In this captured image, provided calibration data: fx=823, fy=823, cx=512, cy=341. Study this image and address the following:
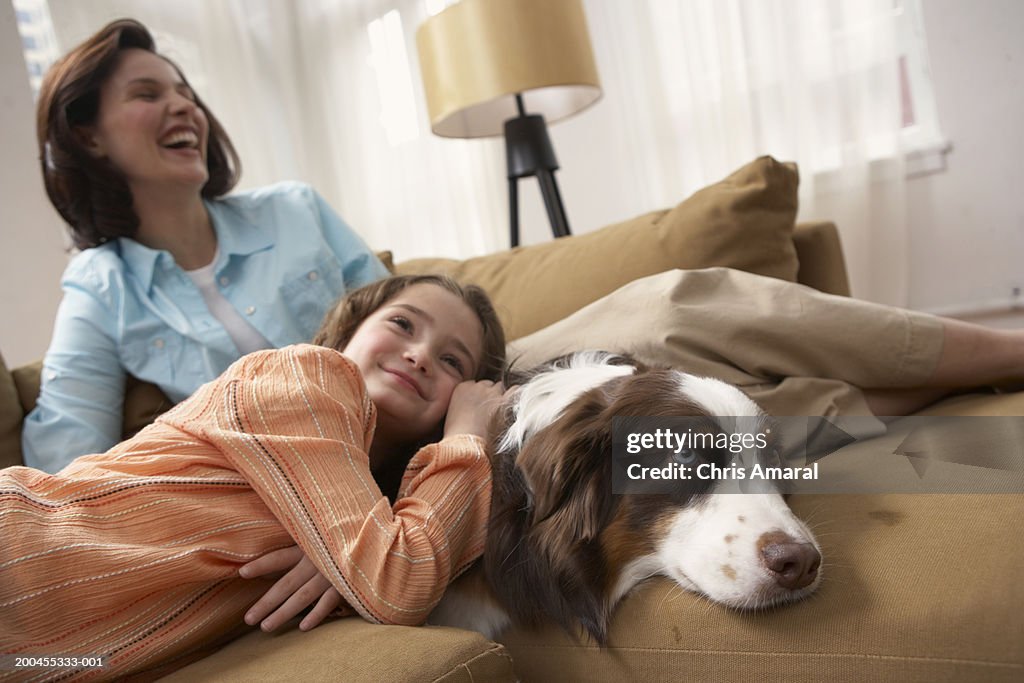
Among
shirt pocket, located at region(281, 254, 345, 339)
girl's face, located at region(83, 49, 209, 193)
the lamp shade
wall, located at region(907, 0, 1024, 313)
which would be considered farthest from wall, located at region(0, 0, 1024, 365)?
shirt pocket, located at region(281, 254, 345, 339)

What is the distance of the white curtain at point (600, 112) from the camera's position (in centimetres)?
282

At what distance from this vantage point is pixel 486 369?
1440 mm

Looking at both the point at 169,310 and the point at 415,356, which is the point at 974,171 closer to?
the point at 415,356

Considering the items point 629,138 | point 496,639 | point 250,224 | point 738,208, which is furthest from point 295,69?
point 496,639

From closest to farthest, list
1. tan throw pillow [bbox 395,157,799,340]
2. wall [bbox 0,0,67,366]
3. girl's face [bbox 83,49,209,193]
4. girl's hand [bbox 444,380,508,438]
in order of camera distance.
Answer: girl's hand [bbox 444,380,508,438] → tan throw pillow [bbox 395,157,799,340] → girl's face [bbox 83,49,209,193] → wall [bbox 0,0,67,366]

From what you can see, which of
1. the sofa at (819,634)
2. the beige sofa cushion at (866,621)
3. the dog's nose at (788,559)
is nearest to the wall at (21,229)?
the sofa at (819,634)

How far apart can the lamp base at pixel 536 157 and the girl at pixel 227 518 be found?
1.66 meters

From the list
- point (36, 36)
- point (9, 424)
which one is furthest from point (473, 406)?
point (36, 36)

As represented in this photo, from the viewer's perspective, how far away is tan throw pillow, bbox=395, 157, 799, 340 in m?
1.60

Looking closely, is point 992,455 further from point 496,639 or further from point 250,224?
point 250,224

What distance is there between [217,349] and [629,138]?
2042 mm

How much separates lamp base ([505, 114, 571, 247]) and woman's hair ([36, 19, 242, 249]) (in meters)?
1.17

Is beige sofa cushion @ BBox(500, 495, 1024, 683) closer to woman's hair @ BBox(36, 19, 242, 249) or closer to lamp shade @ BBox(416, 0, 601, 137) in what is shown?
woman's hair @ BBox(36, 19, 242, 249)

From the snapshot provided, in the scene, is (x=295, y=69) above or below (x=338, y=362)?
above
